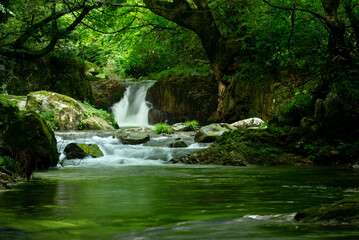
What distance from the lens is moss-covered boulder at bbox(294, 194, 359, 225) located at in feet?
10.3

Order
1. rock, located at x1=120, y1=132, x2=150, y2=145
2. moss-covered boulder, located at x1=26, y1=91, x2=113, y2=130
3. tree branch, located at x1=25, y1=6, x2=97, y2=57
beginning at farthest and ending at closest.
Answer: moss-covered boulder, located at x1=26, y1=91, x2=113, y2=130, rock, located at x1=120, y1=132, x2=150, y2=145, tree branch, located at x1=25, y1=6, x2=97, y2=57

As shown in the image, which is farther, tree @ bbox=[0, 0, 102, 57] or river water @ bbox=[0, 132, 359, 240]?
tree @ bbox=[0, 0, 102, 57]

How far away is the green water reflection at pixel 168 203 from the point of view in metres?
3.20

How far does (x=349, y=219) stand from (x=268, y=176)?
466 cm

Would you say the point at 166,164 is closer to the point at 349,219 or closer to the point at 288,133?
the point at 288,133

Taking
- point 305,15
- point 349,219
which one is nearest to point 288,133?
point 305,15

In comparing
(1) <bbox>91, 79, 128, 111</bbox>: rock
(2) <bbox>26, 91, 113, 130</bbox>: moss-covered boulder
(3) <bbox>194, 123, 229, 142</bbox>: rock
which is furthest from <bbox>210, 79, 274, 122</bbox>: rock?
(1) <bbox>91, 79, 128, 111</bbox>: rock

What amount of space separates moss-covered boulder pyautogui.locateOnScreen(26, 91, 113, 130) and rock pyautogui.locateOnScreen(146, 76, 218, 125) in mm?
5055

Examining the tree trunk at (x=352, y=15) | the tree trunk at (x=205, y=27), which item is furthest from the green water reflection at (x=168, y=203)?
the tree trunk at (x=205, y=27)

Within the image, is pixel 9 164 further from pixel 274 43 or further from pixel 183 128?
pixel 183 128

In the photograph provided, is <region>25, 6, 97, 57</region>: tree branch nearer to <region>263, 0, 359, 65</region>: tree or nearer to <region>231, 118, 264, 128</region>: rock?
<region>263, 0, 359, 65</region>: tree

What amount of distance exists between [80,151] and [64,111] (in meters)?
7.55

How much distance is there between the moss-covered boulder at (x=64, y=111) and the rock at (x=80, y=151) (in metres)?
6.74

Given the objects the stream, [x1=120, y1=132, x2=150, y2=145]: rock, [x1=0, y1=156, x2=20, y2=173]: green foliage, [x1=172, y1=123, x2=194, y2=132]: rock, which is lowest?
the stream
